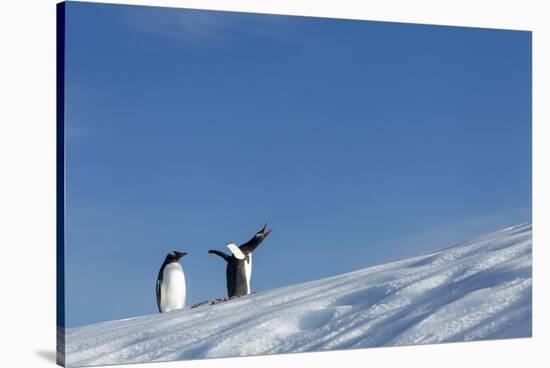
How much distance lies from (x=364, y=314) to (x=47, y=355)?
98.7 inches

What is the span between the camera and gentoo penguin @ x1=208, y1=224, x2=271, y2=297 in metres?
9.31

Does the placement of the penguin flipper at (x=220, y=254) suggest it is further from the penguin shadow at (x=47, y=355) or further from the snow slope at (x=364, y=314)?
the penguin shadow at (x=47, y=355)

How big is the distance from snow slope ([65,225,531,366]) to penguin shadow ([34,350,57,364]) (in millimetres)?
316

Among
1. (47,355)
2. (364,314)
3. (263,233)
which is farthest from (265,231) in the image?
(47,355)

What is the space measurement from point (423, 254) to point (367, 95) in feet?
4.58

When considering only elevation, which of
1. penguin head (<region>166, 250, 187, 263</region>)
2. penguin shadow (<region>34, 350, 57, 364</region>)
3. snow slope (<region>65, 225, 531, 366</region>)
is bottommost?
penguin shadow (<region>34, 350, 57, 364</region>)

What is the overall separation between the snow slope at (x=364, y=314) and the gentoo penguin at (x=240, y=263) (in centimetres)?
10

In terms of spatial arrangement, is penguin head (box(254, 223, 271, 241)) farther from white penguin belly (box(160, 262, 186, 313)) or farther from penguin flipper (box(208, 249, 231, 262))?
white penguin belly (box(160, 262, 186, 313))

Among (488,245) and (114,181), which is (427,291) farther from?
(114,181)

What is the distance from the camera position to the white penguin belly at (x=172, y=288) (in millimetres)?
9172

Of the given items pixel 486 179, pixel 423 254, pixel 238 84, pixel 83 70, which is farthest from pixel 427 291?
pixel 83 70

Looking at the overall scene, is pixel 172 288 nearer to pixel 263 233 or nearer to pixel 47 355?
pixel 263 233

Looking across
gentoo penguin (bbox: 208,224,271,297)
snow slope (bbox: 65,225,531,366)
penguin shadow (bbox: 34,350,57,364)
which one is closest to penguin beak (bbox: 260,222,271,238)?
gentoo penguin (bbox: 208,224,271,297)

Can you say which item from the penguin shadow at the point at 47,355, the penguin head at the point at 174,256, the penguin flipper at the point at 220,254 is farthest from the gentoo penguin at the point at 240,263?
the penguin shadow at the point at 47,355
